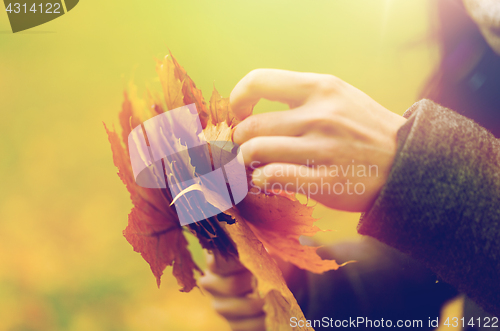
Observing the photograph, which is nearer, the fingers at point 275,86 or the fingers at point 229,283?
the fingers at point 275,86

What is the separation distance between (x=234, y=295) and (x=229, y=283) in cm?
2

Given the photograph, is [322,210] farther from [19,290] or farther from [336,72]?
[19,290]

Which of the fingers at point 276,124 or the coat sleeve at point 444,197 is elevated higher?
the fingers at point 276,124

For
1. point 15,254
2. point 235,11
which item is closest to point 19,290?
point 15,254

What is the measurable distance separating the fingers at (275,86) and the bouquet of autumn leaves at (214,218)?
0.11 feet

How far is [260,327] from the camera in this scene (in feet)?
1.23

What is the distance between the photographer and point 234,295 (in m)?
0.36

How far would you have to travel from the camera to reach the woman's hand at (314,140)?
9.7 inches

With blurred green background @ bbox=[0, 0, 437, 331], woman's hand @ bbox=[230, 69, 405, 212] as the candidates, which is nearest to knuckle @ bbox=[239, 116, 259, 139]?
woman's hand @ bbox=[230, 69, 405, 212]

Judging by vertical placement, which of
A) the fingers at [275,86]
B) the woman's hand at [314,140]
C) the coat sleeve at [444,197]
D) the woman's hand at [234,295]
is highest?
the fingers at [275,86]

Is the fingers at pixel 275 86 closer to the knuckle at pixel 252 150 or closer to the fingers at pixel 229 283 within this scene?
the knuckle at pixel 252 150

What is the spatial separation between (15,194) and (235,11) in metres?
0.39

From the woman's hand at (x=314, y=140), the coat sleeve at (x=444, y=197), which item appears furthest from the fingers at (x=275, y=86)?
the coat sleeve at (x=444, y=197)

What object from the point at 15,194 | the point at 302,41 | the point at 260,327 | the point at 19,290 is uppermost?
the point at 302,41
